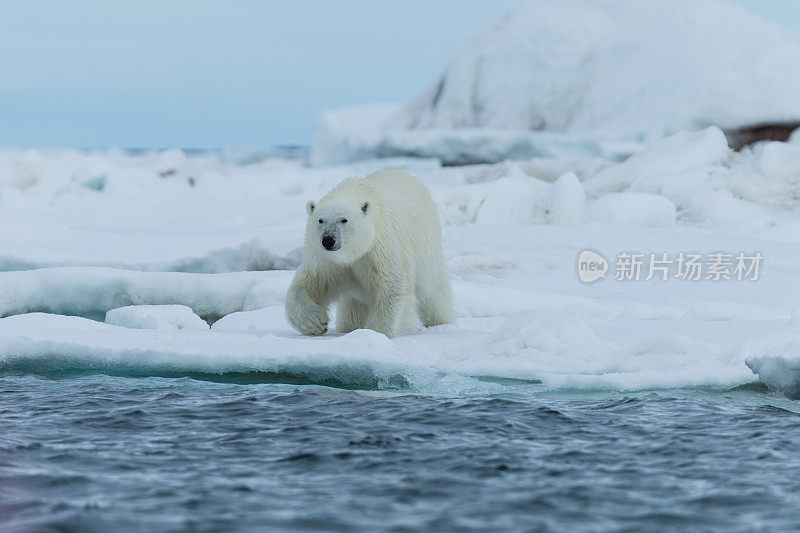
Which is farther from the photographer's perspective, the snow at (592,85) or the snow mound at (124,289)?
the snow at (592,85)

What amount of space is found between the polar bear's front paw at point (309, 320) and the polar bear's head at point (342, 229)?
0.40 m

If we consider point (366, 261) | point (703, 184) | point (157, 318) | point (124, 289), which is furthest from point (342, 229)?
point (703, 184)

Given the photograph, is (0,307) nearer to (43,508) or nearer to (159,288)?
(159,288)

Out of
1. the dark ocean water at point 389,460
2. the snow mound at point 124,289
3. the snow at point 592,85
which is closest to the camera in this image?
the dark ocean water at point 389,460

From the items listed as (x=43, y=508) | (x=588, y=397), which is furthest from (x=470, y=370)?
(x=43, y=508)

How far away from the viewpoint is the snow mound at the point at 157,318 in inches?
278

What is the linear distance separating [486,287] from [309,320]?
2.42m

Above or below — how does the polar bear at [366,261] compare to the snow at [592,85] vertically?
below

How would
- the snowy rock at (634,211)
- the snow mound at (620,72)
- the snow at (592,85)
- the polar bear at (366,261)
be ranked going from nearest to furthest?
the polar bear at (366,261), the snowy rock at (634,211), the snow mound at (620,72), the snow at (592,85)

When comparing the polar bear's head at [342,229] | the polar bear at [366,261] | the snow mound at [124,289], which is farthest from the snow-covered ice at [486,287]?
the polar bear's head at [342,229]

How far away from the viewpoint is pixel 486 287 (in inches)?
329

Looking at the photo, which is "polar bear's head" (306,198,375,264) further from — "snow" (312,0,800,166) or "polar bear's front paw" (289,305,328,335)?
"snow" (312,0,800,166)

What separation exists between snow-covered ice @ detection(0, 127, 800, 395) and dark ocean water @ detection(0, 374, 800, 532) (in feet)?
0.94

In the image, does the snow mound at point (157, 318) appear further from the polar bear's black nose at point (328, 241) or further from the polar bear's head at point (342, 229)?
the polar bear's black nose at point (328, 241)
